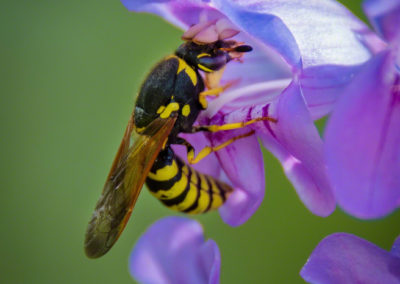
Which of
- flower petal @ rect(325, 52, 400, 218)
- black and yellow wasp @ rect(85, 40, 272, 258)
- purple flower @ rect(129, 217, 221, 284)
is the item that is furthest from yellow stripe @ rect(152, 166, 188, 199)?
flower petal @ rect(325, 52, 400, 218)

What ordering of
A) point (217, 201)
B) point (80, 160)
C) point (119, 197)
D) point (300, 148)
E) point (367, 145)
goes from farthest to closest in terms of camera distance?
point (80, 160)
point (217, 201)
point (119, 197)
point (300, 148)
point (367, 145)

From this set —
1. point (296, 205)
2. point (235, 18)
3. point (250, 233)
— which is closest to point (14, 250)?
point (250, 233)

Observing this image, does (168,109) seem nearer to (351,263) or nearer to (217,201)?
(217,201)

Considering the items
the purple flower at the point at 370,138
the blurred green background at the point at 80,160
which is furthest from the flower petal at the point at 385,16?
the blurred green background at the point at 80,160

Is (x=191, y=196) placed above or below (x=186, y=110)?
below

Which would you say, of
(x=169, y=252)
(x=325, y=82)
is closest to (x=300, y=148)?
(x=325, y=82)

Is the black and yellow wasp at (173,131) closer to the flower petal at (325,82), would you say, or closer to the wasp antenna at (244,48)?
the wasp antenna at (244,48)

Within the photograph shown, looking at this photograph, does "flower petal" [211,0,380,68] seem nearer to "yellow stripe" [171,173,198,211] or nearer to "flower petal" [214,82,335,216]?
"flower petal" [214,82,335,216]
